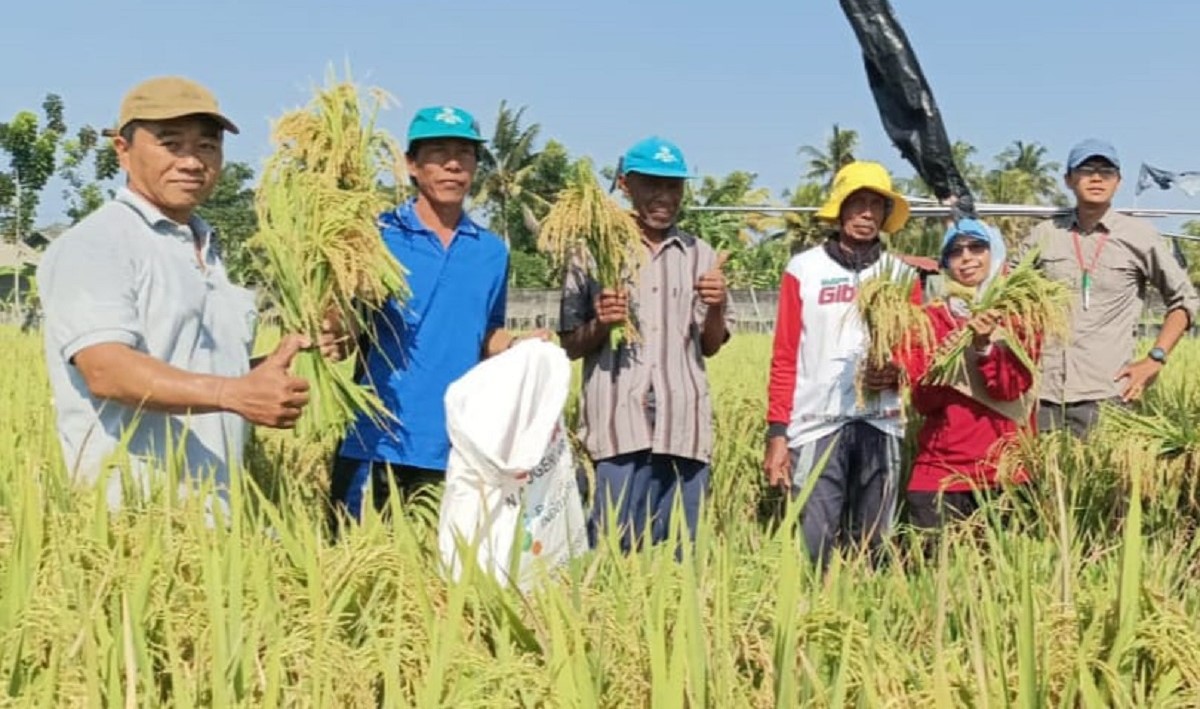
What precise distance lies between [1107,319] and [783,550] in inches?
90.6

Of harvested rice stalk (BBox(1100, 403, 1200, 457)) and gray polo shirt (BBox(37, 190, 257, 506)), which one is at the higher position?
gray polo shirt (BBox(37, 190, 257, 506))

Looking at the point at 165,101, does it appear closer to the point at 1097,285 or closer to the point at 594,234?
the point at 594,234

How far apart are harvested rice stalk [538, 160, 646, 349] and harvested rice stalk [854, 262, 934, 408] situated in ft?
1.97

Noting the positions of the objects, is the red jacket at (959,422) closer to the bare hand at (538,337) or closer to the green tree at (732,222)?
the bare hand at (538,337)

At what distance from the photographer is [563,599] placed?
1.85 metres

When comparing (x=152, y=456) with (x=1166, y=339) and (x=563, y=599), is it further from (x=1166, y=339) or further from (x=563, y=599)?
(x=1166, y=339)

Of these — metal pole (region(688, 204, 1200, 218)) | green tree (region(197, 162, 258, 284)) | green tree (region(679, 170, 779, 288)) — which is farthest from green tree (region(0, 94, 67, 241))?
metal pole (region(688, 204, 1200, 218))

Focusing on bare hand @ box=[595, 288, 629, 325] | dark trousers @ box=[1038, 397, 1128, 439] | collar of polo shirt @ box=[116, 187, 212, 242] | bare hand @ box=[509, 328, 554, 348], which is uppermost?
collar of polo shirt @ box=[116, 187, 212, 242]

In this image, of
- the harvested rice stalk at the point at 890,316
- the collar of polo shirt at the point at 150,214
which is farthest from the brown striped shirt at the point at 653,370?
the collar of polo shirt at the point at 150,214

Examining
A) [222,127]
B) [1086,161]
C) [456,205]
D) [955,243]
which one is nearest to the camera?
[222,127]

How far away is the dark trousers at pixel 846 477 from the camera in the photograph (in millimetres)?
3305

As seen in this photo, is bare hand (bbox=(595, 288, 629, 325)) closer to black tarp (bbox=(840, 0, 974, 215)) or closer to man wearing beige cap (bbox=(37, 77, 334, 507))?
man wearing beige cap (bbox=(37, 77, 334, 507))

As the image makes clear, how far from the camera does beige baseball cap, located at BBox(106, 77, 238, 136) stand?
224cm

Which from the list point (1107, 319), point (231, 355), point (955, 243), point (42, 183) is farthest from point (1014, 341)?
point (42, 183)
